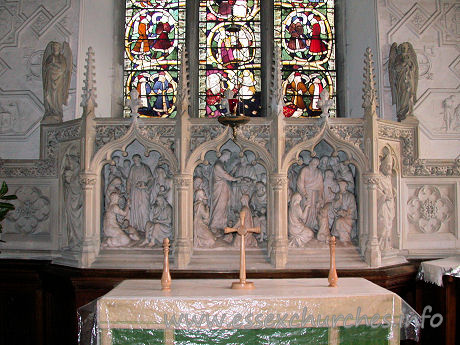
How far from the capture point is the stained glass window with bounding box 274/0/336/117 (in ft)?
31.3

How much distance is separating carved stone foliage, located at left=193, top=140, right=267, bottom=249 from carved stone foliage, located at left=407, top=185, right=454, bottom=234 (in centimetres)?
233

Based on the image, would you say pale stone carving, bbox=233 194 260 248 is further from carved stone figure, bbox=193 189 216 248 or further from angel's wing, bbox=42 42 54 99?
angel's wing, bbox=42 42 54 99

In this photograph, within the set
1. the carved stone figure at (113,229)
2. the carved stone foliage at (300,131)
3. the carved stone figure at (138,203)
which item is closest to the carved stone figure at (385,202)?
the carved stone foliage at (300,131)

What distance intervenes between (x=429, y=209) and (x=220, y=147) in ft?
10.7

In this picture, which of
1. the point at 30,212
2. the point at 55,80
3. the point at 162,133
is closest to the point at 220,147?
the point at 162,133

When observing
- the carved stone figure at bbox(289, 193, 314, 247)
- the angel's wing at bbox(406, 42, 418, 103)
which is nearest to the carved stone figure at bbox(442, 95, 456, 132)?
the angel's wing at bbox(406, 42, 418, 103)

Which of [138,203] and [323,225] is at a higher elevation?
[138,203]

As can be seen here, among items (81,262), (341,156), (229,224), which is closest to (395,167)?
(341,156)

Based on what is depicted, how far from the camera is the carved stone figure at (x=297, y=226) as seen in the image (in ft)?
23.3

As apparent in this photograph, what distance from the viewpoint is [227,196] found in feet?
23.6

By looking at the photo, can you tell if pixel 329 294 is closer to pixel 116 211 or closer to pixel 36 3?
pixel 116 211

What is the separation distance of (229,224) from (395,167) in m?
2.50

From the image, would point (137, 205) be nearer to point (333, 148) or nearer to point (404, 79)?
point (333, 148)

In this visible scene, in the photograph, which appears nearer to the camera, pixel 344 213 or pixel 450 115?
pixel 344 213
